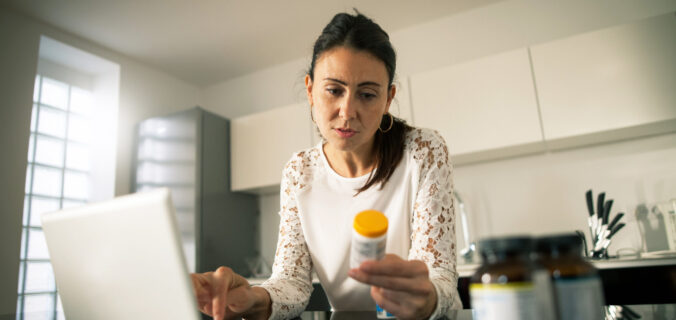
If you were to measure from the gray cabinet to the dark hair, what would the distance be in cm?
200

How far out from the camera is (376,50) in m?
1.04

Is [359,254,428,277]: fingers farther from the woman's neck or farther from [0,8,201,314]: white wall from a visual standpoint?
[0,8,201,314]: white wall

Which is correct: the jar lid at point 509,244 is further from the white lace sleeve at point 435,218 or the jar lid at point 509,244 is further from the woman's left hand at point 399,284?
the white lace sleeve at point 435,218

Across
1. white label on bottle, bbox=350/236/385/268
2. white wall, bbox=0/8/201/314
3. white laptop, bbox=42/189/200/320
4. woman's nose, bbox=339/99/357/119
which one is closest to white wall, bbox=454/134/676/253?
woman's nose, bbox=339/99/357/119

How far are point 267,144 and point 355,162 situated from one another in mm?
2062

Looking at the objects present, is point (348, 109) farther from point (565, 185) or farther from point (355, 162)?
point (565, 185)

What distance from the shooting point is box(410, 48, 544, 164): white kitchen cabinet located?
→ 2.34 m

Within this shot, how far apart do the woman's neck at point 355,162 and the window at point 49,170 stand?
2373mm

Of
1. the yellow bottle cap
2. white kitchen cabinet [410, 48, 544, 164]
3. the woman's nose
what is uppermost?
white kitchen cabinet [410, 48, 544, 164]

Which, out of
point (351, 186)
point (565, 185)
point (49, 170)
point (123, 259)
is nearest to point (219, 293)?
point (123, 259)

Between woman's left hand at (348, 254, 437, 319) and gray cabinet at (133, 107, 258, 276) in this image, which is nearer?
woman's left hand at (348, 254, 437, 319)

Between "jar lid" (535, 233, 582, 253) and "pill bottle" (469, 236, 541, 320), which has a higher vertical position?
"jar lid" (535, 233, 582, 253)

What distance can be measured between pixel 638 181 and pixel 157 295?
2.58 m

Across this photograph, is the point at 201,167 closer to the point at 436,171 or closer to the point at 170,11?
the point at 170,11
